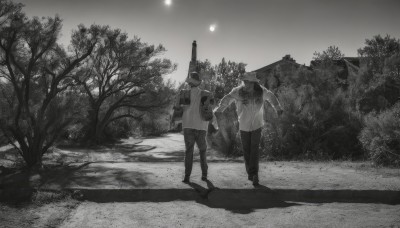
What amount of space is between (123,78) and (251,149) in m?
23.3

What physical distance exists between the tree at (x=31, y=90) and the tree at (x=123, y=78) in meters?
4.10

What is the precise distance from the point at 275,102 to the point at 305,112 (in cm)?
464

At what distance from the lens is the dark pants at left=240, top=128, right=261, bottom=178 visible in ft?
19.6

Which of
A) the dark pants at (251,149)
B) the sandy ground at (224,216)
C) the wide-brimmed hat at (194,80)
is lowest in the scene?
the sandy ground at (224,216)

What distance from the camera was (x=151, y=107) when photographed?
3025cm

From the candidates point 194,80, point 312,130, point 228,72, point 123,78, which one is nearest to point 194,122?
point 194,80

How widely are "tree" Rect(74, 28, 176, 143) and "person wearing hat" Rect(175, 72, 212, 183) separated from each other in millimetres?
19828

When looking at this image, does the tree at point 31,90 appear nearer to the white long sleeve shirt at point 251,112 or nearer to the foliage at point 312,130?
the white long sleeve shirt at point 251,112

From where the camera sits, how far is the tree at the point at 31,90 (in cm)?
812

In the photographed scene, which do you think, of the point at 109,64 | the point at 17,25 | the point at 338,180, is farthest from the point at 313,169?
the point at 109,64

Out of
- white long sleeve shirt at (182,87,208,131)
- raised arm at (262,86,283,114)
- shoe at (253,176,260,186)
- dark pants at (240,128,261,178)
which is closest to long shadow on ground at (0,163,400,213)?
shoe at (253,176,260,186)

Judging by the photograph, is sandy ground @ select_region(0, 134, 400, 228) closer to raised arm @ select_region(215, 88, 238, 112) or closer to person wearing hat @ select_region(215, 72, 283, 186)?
person wearing hat @ select_region(215, 72, 283, 186)

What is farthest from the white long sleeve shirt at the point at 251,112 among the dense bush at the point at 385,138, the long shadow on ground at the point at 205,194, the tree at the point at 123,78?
the tree at the point at 123,78

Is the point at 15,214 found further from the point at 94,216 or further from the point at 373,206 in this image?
the point at 373,206
